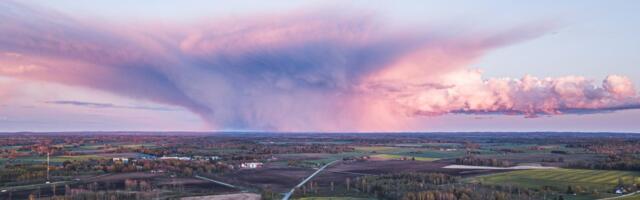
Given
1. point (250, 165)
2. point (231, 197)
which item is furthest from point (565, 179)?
point (250, 165)

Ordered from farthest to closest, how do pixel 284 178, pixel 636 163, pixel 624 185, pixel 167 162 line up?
1. pixel 167 162
2. pixel 636 163
3. pixel 284 178
4. pixel 624 185

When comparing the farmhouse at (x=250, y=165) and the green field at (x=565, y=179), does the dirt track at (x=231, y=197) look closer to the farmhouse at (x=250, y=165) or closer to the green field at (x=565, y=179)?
the green field at (x=565, y=179)

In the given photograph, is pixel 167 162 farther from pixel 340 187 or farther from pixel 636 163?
pixel 636 163

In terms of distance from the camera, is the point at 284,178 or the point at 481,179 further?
the point at 284,178

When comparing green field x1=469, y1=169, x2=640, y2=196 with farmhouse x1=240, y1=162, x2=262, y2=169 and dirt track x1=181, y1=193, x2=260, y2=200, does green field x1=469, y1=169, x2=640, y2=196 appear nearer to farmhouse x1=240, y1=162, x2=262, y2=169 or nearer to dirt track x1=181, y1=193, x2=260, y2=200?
dirt track x1=181, y1=193, x2=260, y2=200

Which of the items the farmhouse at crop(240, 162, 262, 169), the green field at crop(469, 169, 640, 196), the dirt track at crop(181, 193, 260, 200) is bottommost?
the dirt track at crop(181, 193, 260, 200)

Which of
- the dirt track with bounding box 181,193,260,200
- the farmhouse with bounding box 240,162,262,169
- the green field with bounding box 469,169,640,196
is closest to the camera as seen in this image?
the dirt track with bounding box 181,193,260,200

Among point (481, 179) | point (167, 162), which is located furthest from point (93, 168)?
point (481, 179)

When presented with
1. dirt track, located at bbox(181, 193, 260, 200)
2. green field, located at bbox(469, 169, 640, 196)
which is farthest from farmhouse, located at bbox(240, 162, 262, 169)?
green field, located at bbox(469, 169, 640, 196)

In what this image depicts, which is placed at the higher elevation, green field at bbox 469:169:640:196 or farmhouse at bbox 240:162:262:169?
farmhouse at bbox 240:162:262:169
